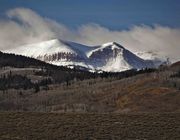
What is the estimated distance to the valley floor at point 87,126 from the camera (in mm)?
44250

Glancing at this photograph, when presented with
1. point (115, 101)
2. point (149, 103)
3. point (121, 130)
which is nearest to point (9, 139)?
point (121, 130)

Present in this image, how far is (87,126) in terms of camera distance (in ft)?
159

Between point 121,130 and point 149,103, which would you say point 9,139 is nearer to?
point 121,130

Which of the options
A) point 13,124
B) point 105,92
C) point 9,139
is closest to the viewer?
point 9,139

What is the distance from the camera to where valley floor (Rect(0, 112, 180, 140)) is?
44250 mm

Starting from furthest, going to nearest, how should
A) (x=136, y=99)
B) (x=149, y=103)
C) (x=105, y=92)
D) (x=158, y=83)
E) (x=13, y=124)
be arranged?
(x=105, y=92) < (x=158, y=83) < (x=136, y=99) < (x=149, y=103) < (x=13, y=124)

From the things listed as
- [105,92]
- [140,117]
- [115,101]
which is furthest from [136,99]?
[140,117]

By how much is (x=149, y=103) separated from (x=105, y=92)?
46.0 metres

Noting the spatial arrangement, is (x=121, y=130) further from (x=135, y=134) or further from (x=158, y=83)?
(x=158, y=83)

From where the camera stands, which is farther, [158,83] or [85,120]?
[158,83]

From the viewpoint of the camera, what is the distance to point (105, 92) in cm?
17650

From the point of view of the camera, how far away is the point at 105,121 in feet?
169

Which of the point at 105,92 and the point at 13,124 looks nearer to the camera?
the point at 13,124

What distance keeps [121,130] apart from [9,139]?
1098 cm
